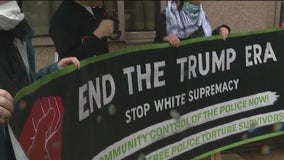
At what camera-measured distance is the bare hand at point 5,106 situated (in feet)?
5.13

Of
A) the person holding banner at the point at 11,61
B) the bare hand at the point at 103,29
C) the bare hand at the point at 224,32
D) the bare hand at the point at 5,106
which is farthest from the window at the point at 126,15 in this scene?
the bare hand at the point at 5,106

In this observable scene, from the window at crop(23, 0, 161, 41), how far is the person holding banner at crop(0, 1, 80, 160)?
3.51m

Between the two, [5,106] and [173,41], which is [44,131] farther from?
[173,41]

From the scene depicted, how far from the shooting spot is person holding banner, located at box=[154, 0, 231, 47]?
129 inches

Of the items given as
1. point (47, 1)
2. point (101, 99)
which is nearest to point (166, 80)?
point (101, 99)

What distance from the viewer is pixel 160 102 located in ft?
9.46

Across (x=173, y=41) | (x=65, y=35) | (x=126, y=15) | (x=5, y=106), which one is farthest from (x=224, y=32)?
(x=126, y=15)

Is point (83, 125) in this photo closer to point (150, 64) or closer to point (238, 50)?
point (150, 64)

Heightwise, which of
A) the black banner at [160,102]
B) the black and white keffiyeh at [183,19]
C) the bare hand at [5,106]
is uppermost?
the black and white keffiyeh at [183,19]

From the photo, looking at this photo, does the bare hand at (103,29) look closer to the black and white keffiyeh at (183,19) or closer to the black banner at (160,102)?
the black banner at (160,102)

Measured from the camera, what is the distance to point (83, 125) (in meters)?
2.24

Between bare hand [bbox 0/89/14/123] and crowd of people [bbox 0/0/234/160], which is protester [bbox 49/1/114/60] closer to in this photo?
crowd of people [bbox 0/0/234/160]

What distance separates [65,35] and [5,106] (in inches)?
51.0

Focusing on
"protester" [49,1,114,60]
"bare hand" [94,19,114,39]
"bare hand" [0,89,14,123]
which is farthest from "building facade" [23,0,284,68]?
"bare hand" [0,89,14,123]
